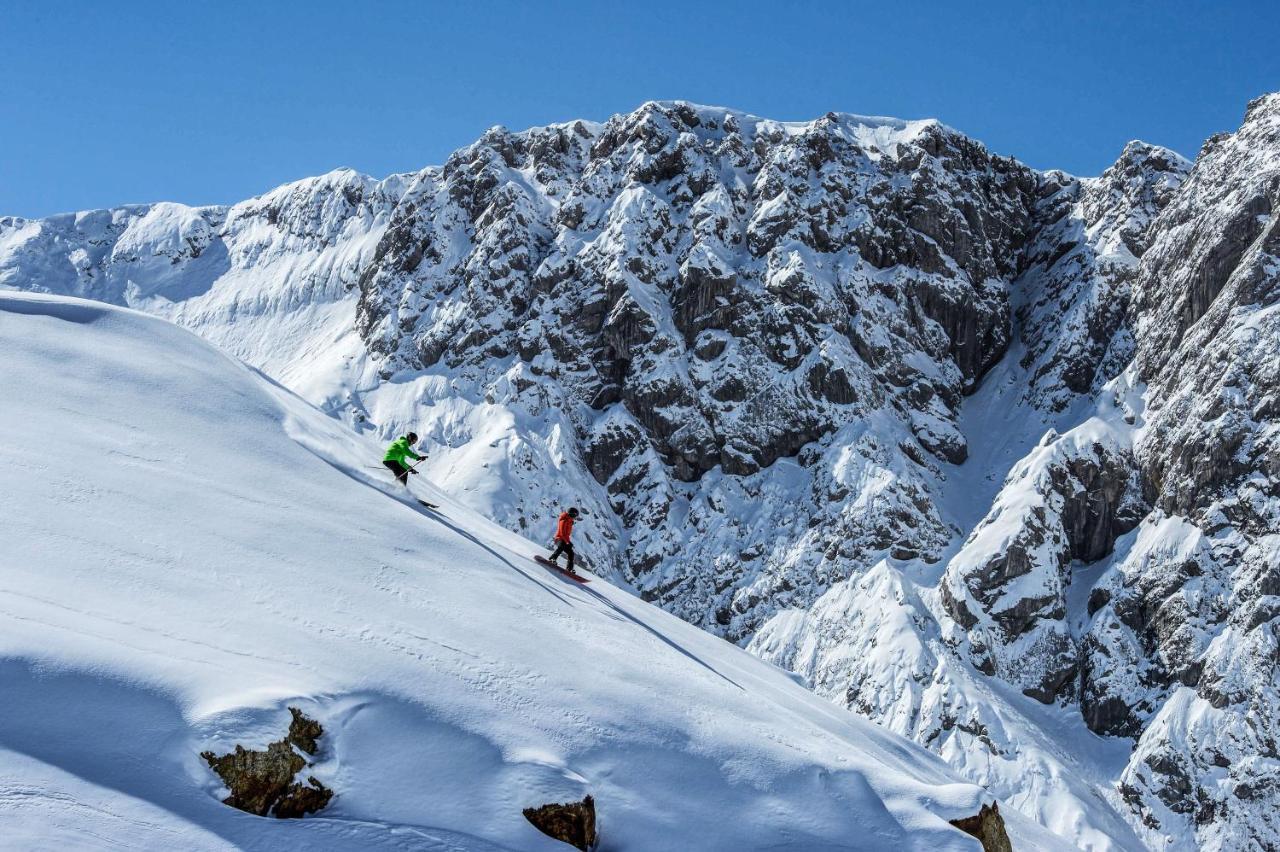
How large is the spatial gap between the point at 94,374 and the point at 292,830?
12.7m

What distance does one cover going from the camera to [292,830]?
11.7 metres

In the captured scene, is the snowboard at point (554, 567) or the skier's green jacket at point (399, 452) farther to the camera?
the skier's green jacket at point (399, 452)

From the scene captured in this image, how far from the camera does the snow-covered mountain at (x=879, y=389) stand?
267 feet

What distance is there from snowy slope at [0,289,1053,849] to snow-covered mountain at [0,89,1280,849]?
220ft

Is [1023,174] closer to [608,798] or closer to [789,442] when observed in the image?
[789,442]

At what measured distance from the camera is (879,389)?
4333 inches

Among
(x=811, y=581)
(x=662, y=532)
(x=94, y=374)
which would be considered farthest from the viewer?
(x=662, y=532)

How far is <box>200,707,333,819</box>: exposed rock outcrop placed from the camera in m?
11.8

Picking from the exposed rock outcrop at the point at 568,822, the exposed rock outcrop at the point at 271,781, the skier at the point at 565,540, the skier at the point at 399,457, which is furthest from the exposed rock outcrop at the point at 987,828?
the skier at the point at 399,457

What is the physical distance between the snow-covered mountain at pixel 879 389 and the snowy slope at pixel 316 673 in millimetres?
67016

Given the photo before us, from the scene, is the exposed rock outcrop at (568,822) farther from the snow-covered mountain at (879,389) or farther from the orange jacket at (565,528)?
the snow-covered mountain at (879,389)

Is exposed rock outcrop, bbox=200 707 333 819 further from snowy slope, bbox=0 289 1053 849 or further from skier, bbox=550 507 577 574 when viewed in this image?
skier, bbox=550 507 577 574

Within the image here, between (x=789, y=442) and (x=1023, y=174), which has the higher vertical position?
(x=1023, y=174)

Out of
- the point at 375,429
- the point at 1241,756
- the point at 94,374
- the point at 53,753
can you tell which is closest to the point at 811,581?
the point at 1241,756
